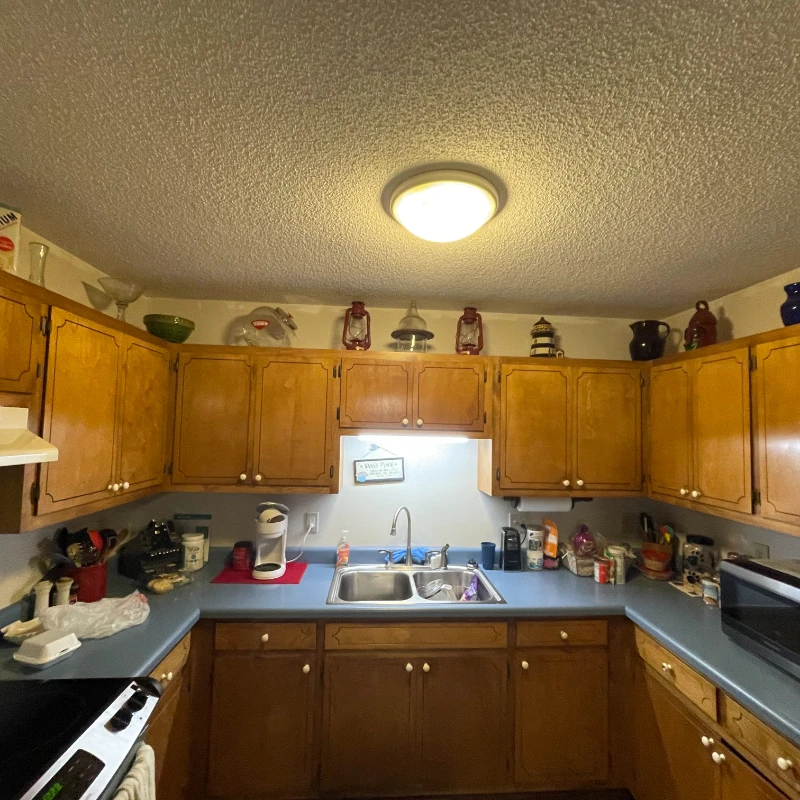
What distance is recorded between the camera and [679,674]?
1497 mm

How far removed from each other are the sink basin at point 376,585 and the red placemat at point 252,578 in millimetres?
238

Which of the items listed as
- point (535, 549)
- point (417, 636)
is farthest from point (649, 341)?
point (417, 636)

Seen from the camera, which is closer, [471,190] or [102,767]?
[102,767]

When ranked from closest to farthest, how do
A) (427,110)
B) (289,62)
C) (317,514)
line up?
(289,62)
(427,110)
(317,514)

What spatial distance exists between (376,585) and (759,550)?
70.7 inches

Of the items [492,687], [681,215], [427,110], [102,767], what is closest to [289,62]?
[427,110]

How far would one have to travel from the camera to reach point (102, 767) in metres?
0.96

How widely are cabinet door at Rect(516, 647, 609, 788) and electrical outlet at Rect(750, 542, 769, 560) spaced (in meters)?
0.84

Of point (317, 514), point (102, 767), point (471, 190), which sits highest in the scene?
point (471, 190)

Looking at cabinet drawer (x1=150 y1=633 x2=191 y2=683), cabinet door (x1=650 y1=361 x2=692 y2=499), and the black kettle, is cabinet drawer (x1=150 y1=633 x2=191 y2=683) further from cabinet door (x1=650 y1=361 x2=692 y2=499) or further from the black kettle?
the black kettle

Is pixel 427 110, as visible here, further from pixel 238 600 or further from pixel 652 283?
pixel 238 600

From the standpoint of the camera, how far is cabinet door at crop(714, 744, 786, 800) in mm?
1146

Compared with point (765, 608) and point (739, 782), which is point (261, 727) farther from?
point (765, 608)

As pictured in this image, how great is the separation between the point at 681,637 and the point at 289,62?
2.14 meters
